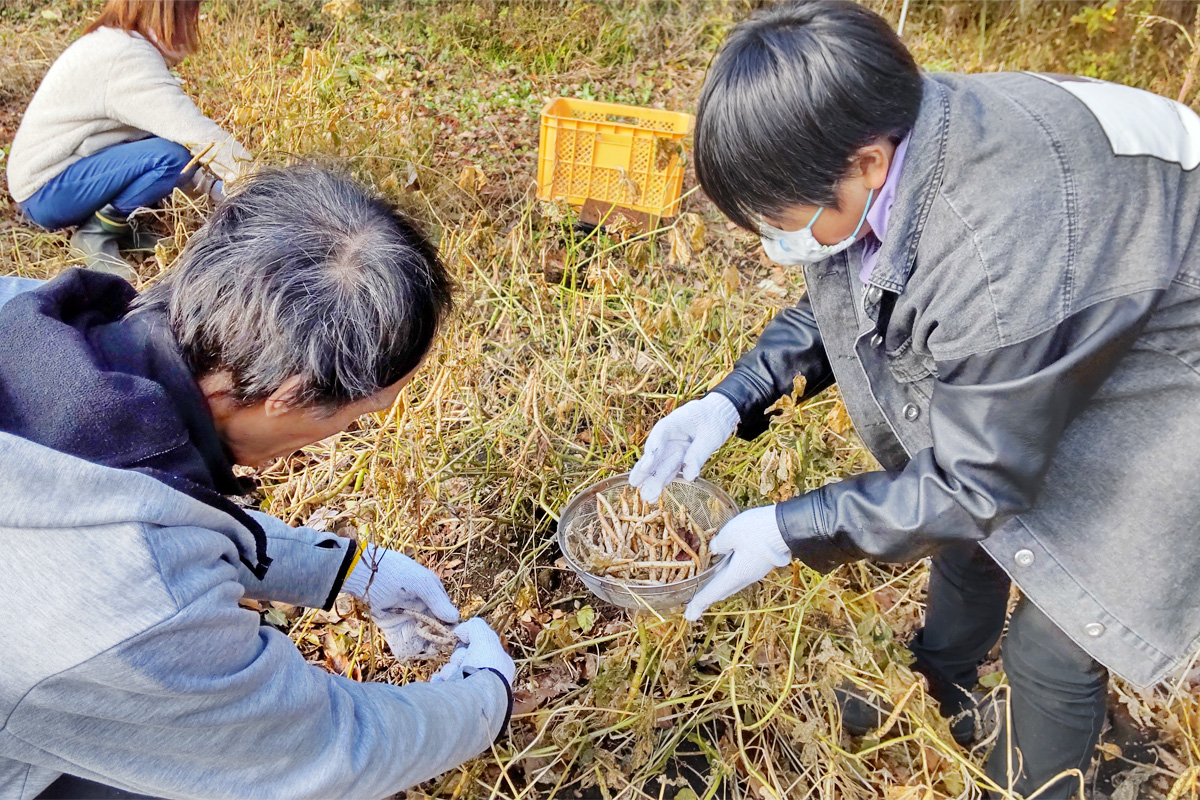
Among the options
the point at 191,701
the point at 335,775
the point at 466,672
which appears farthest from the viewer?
the point at 466,672

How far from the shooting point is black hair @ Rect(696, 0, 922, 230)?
1.22 metres

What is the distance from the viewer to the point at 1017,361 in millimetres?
1229

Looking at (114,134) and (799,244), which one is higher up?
(799,244)

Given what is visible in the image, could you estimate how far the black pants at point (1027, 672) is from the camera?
1591mm

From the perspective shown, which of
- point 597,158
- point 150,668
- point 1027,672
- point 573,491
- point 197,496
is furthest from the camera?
point 597,158

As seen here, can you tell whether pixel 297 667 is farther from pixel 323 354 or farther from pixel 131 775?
pixel 323 354

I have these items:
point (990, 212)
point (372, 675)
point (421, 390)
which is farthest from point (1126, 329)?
point (421, 390)

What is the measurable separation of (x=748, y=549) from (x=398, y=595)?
0.81 m

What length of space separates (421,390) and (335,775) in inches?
60.3

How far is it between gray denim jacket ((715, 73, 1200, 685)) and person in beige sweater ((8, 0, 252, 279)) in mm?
2761

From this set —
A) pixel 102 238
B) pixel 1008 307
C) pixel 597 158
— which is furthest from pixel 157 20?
pixel 1008 307

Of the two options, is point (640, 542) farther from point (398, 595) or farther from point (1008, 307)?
point (1008, 307)

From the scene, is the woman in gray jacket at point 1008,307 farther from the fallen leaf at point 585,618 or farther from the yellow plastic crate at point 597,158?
the yellow plastic crate at point 597,158

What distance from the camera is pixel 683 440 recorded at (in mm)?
1996
